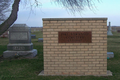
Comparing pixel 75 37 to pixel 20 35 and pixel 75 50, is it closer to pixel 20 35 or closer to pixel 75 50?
pixel 75 50

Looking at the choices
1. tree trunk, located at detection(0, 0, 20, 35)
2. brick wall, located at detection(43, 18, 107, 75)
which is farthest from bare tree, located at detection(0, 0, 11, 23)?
brick wall, located at detection(43, 18, 107, 75)

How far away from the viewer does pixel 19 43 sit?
7984 millimetres

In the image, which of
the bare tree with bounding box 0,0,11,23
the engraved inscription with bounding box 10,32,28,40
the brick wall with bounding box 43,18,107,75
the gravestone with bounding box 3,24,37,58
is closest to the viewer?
the brick wall with bounding box 43,18,107,75

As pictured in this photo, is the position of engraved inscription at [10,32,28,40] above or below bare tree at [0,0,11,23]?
below

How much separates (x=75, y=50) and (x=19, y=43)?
4382 millimetres

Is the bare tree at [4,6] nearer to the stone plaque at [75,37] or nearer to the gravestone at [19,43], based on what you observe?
the gravestone at [19,43]

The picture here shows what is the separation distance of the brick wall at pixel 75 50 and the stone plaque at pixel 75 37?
97 mm

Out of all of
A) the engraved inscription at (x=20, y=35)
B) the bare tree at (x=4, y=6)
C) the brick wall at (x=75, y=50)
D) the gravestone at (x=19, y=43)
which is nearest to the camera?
the brick wall at (x=75, y=50)

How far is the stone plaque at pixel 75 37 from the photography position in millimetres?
4570

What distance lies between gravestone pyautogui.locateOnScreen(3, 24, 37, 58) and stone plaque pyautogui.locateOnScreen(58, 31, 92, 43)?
366cm

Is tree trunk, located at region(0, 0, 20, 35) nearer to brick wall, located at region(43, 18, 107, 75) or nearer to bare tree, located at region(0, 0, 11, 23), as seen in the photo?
bare tree, located at region(0, 0, 11, 23)

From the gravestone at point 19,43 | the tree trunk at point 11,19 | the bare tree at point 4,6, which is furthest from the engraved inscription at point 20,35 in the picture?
the bare tree at point 4,6

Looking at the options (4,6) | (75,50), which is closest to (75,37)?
(75,50)

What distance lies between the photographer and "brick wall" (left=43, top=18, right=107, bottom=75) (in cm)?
453
